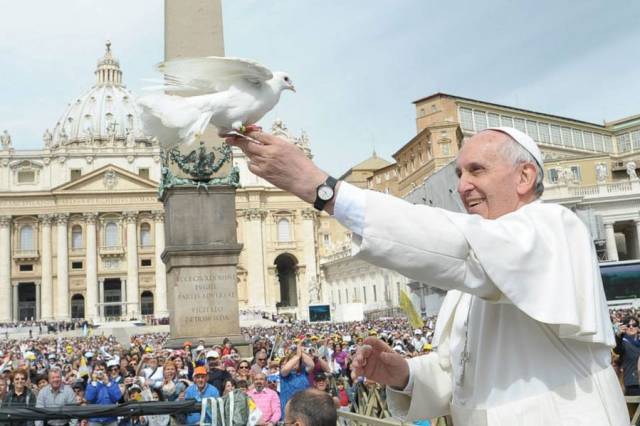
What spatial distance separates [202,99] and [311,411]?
1737mm

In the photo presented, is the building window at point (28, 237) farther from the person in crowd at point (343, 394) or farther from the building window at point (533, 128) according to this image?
the person in crowd at point (343, 394)

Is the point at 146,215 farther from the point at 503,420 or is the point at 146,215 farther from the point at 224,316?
the point at 503,420

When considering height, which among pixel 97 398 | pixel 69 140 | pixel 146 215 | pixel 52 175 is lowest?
pixel 97 398

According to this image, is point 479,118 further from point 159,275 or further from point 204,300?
point 204,300

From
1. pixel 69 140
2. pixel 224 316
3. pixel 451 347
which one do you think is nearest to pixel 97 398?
pixel 224 316

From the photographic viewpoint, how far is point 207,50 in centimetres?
1301

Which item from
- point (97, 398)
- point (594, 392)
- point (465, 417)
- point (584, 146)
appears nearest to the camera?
point (594, 392)

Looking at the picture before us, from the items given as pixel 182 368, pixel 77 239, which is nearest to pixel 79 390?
pixel 182 368

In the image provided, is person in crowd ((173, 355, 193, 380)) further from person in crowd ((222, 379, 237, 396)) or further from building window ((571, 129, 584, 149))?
building window ((571, 129, 584, 149))

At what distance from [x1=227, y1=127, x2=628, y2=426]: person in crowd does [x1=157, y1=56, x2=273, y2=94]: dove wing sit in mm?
273

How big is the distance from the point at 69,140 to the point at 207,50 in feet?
322

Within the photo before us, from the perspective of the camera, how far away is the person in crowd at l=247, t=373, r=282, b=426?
304 inches

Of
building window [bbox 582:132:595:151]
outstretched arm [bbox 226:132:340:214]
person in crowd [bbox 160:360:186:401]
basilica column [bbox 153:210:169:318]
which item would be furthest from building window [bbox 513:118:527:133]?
outstretched arm [bbox 226:132:340:214]

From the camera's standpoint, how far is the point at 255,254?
78.4 m
